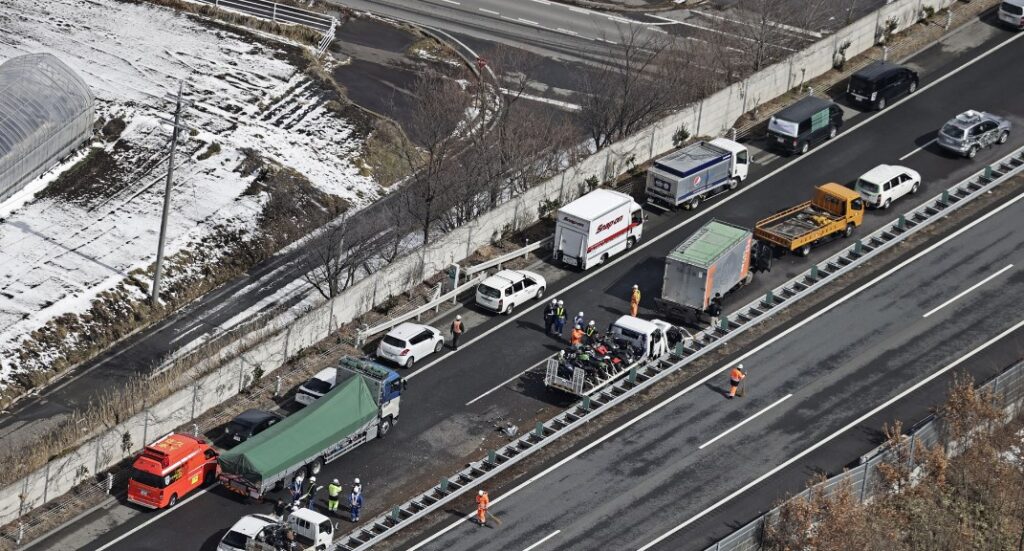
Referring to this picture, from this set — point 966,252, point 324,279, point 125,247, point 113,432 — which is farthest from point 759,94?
point 113,432

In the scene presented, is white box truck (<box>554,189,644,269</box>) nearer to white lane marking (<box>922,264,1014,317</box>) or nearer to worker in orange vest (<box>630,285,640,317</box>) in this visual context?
worker in orange vest (<box>630,285,640,317</box>)

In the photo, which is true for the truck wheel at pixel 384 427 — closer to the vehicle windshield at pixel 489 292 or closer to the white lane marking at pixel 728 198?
the white lane marking at pixel 728 198

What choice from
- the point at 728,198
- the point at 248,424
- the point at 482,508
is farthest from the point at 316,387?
the point at 728,198

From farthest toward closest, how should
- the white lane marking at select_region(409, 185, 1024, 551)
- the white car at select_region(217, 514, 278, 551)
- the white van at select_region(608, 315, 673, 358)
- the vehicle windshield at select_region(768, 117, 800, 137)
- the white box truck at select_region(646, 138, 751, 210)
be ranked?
the vehicle windshield at select_region(768, 117, 800, 137), the white box truck at select_region(646, 138, 751, 210), the white van at select_region(608, 315, 673, 358), the white lane marking at select_region(409, 185, 1024, 551), the white car at select_region(217, 514, 278, 551)

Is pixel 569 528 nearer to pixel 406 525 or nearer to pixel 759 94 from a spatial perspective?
pixel 406 525

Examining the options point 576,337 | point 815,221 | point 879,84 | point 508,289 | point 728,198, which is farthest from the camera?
point 879,84

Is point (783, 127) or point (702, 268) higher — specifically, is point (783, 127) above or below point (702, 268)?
above

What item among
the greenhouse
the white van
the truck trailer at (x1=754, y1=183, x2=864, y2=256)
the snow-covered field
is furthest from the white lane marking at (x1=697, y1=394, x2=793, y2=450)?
the greenhouse

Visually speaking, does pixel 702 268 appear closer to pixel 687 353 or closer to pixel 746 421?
pixel 687 353
